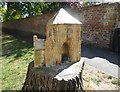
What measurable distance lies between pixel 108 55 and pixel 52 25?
115 inches

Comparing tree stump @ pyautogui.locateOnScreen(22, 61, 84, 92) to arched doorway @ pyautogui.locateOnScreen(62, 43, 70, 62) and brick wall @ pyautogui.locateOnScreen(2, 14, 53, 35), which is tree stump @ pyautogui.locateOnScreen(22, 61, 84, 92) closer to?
arched doorway @ pyautogui.locateOnScreen(62, 43, 70, 62)

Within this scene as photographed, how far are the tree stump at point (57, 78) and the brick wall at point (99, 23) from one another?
3610 mm

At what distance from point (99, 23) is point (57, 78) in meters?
4.54

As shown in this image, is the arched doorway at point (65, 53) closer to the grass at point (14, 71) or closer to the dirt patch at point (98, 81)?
the dirt patch at point (98, 81)

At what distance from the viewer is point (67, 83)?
2.29 metres

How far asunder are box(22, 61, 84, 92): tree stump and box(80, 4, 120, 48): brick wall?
11.8 feet

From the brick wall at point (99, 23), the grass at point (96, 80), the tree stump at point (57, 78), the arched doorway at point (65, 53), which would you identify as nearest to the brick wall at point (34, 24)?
the brick wall at point (99, 23)

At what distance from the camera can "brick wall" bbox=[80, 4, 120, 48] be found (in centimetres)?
594

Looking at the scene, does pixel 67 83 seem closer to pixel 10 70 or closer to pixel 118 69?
pixel 118 69

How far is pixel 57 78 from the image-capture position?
7.58 ft

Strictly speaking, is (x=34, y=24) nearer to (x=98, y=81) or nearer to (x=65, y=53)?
(x=98, y=81)

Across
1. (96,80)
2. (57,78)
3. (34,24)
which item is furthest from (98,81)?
(34,24)

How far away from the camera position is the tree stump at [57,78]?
91.0 inches

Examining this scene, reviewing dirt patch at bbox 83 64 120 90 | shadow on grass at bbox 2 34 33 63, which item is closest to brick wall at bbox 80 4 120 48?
shadow on grass at bbox 2 34 33 63
